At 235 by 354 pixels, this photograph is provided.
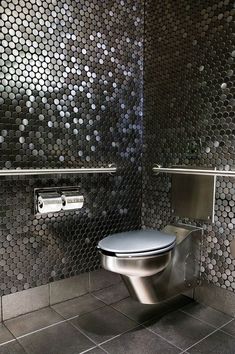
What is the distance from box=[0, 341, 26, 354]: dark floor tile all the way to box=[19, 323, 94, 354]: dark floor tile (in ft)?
0.08

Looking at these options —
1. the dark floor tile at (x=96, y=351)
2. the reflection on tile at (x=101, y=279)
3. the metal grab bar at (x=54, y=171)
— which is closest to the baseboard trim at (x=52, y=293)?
the reflection on tile at (x=101, y=279)

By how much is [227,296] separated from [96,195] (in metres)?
1.05

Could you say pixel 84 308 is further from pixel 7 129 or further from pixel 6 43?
pixel 6 43

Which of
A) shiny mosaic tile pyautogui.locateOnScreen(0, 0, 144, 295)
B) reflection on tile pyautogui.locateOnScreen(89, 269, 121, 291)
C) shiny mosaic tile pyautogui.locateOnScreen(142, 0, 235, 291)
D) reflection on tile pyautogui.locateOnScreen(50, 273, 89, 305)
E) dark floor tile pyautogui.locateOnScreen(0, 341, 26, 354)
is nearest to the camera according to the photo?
dark floor tile pyautogui.locateOnScreen(0, 341, 26, 354)

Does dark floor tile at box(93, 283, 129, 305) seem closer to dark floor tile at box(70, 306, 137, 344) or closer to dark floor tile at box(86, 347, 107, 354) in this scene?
dark floor tile at box(70, 306, 137, 344)

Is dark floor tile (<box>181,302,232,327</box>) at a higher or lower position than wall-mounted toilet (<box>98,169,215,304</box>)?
lower

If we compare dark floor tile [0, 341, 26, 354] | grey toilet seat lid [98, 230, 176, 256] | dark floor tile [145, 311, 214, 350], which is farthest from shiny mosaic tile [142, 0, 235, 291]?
dark floor tile [0, 341, 26, 354]

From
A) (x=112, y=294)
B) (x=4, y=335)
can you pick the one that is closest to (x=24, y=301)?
(x=4, y=335)

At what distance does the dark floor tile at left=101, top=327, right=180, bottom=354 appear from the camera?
1.50 metres

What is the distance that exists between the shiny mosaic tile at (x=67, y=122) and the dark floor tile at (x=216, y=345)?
0.87m

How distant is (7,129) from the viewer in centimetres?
168

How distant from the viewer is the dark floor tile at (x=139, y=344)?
1.50m

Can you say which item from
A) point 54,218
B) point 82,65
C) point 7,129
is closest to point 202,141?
point 82,65

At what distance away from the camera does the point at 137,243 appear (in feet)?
5.22
